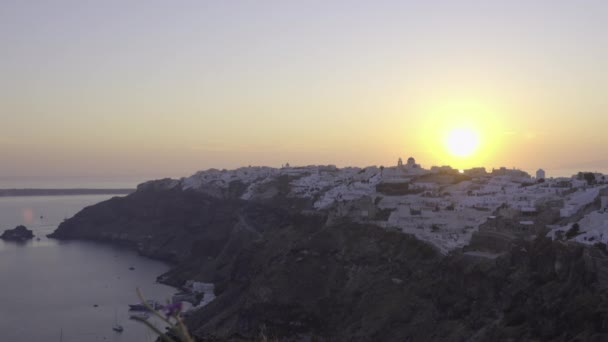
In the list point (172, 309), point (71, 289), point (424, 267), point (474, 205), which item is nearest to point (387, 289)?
point (424, 267)

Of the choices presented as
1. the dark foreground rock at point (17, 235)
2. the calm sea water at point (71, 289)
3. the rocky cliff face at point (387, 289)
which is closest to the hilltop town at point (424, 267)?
the rocky cliff face at point (387, 289)

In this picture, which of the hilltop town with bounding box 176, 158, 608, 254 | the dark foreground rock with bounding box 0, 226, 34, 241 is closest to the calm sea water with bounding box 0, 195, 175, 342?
the dark foreground rock with bounding box 0, 226, 34, 241

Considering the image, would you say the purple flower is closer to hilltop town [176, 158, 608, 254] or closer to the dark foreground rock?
hilltop town [176, 158, 608, 254]

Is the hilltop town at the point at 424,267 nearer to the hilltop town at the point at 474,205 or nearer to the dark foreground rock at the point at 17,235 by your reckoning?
the hilltop town at the point at 474,205

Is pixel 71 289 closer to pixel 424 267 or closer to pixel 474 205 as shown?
pixel 474 205

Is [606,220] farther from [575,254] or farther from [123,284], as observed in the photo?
[123,284]

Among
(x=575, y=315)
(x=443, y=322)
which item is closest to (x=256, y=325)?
(x=443, y=322)
